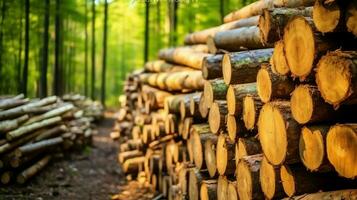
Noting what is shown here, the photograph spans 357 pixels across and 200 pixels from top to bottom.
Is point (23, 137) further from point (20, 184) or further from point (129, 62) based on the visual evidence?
point (129, 62)

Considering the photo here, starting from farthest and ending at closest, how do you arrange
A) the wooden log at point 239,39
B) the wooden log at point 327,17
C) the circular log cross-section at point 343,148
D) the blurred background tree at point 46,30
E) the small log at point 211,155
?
the blurred background tree at point 46,30, the wooden log at point 239,39, the small log at point 211,155, the wooden log at point 327,17, the circular log cross-section at point 343,148

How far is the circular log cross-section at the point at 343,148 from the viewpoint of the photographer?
308 centimetres

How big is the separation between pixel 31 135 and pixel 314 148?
26.6 ft

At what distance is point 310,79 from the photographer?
3713 millimetres

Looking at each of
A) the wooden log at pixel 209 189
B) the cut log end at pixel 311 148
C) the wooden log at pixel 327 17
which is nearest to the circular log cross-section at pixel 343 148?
the cut log end at pixel 311 148

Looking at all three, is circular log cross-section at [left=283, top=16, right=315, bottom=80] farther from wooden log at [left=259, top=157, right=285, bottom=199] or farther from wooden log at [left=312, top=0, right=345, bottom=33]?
wooden log at [left=259, top=157, right=285, bottom=199]

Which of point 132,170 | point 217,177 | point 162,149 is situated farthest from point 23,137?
point 217,177

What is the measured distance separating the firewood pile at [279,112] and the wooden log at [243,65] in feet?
0.04

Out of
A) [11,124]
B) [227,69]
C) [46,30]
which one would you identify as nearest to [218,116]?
[227,69]

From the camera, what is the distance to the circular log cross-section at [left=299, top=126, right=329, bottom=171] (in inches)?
136

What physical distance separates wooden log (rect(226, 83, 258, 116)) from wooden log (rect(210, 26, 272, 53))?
103 cm

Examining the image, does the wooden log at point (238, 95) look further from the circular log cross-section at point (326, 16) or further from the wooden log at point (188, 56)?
the wooden log at point (188, 56)

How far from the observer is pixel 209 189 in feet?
18.6

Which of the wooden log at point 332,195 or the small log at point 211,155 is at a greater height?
the wooden log at point 332,195
